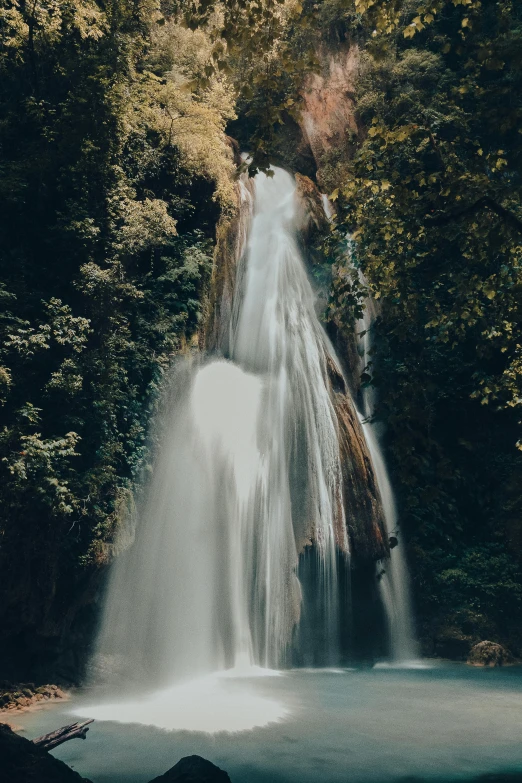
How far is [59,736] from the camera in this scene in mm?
5742

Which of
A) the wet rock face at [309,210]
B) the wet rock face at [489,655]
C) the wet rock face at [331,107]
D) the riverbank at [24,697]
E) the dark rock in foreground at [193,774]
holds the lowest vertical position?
the dark rock in foreground at [193,774]

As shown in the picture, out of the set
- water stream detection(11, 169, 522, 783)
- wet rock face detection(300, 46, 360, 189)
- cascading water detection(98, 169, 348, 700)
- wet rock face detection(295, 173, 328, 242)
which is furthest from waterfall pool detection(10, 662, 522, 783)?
wet rock face detection(300, 46, 360, 189)

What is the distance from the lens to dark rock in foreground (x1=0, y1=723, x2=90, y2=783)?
14.8 feet

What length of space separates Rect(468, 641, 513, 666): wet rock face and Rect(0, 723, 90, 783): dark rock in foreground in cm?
1114

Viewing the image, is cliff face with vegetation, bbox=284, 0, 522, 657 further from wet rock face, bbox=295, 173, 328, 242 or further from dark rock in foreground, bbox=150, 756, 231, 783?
dark rock in foreground, bbox=150, 756, 231, 783

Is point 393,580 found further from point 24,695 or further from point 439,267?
point 439,267

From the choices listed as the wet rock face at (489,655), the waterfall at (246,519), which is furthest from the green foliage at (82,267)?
the wet rock face at (489,655)

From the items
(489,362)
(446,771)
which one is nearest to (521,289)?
(446,771)

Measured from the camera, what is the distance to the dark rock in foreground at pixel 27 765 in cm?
452

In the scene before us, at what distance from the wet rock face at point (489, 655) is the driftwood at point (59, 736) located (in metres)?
10.3

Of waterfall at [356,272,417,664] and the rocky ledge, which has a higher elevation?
waterfall at [356,272,417,664]

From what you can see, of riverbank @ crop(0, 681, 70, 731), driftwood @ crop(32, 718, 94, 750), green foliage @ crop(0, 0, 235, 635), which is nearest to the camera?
driftwood @ crop(32, 718, 94, 750)

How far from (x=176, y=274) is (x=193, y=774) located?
9.32 meters

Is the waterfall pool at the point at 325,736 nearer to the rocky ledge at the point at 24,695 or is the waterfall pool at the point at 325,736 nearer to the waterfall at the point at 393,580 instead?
the rocky ledge at the point at 24,695
